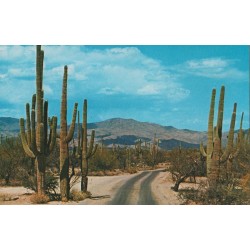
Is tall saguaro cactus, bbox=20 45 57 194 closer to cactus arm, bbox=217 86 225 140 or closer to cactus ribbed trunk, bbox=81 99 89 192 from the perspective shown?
cactus ribbed trunk, bbox=81 99 89 192

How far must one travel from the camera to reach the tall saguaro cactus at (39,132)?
55.6ft

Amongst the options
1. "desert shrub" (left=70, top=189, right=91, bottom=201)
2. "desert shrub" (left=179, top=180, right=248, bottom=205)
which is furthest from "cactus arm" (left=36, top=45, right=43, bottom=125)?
"desert shrub" (left=179, top=180, right=248, bottom=205)

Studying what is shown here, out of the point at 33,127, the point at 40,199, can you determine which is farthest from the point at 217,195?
the point at 33,127

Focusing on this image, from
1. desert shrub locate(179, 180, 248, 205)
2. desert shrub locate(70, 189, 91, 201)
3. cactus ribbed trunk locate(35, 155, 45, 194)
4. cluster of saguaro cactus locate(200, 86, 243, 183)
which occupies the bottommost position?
desert shrub locate(70, 189, 91, 201)

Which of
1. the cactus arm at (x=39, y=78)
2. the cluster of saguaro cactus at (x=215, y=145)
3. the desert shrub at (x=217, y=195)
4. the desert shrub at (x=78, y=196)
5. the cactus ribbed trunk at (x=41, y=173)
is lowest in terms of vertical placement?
the desert shrub at (x=78, y=196)

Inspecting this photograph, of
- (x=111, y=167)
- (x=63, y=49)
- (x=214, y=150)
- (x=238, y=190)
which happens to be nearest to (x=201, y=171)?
(x=214, y=150)

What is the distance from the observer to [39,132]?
677 inches

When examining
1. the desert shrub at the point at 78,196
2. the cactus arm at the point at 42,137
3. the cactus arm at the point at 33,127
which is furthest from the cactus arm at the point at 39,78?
the desert shrub at the point at 78,196

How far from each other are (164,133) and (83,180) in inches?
2062

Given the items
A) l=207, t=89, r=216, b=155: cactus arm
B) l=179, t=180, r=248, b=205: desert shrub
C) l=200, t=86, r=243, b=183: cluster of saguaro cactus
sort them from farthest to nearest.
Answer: l=207, t=89, r=216, b=155: cactus arm < l=200, t=86, r=243, b=183: cluster of saguaro cactus < l=179, t=180, r=248, b=205: desert shrub

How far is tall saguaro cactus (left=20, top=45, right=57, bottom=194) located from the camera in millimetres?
16938

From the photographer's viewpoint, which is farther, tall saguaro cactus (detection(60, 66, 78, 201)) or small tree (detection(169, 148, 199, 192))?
small tree (detection(169, 148, 199, 192))

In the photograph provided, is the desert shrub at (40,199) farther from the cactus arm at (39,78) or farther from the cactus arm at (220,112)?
the cactus arm at (220,112)
